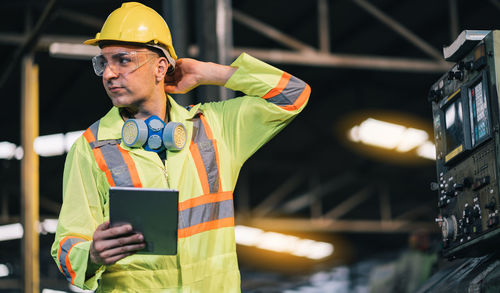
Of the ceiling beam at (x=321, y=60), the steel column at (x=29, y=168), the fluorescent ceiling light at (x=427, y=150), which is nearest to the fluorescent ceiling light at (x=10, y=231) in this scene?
the steel column at (x=29, y=168)

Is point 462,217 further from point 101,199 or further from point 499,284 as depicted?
point 101,199

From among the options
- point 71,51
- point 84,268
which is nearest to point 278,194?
point 71,51

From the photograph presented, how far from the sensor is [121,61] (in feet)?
10.6

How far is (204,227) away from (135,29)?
2.75 ft

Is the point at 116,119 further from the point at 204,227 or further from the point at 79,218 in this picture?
the point at 204,227

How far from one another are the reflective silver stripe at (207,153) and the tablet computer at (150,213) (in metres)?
0.47

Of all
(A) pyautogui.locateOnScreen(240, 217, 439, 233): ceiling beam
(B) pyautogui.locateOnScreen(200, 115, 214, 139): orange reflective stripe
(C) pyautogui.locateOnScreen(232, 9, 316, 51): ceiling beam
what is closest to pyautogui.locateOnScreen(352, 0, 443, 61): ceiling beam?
(C) pyautogui.locateOnScreen(232, 9, 316, 51): ceiling beam

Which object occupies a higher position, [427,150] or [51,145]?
[51,145]

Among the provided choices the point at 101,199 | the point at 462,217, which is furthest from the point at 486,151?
the point at 101,199

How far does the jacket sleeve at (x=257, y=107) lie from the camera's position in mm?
3352

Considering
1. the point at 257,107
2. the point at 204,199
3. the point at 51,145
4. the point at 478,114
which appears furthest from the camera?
the point at 51,145

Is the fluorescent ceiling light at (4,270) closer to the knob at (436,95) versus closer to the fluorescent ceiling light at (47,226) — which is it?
the fluorescent ceiling light at (47,226)

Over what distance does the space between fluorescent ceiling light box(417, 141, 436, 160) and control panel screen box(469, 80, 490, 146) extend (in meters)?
11.0

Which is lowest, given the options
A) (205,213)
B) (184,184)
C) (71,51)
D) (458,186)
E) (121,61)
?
(205,213)
